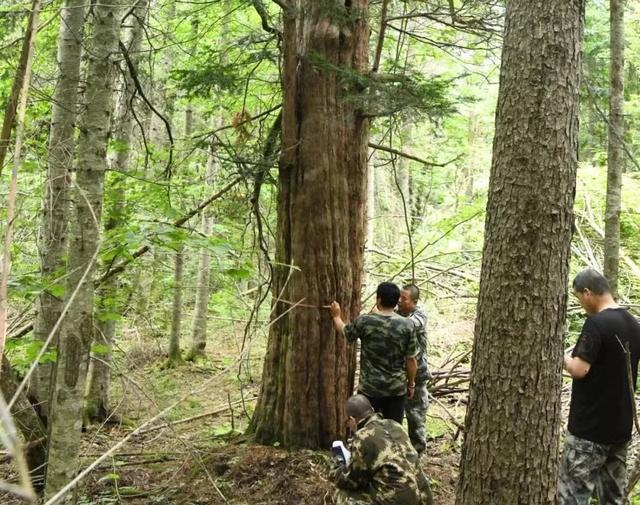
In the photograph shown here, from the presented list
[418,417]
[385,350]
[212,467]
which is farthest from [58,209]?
[418,417]

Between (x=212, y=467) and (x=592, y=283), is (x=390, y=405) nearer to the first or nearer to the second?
(x=212, y=467)

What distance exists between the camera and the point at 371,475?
401 centimetres

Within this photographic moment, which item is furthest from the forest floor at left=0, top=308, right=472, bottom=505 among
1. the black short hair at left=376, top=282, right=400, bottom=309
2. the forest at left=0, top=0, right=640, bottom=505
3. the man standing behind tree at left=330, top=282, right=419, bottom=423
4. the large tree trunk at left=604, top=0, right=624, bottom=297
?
the large tree trunk at left=604, top=0, right=624, bottom=297

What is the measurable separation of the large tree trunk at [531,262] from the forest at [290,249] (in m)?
0.01

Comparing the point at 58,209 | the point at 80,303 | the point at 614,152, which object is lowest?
the point at 80,303

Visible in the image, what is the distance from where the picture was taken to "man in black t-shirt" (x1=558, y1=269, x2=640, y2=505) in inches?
163

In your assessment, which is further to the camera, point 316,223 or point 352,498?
point 316,223

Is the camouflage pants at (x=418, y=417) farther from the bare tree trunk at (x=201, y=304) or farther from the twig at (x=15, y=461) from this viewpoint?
the bare tree trunk at (x=201, y=304)

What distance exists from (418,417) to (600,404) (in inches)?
103

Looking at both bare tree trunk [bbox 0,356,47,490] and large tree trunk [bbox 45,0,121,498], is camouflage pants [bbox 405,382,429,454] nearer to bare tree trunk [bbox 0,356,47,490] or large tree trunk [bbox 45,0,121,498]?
bare tree trunk [bbox 0,356,47,490]

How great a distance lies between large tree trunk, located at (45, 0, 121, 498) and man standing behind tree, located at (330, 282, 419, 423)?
8.26ft

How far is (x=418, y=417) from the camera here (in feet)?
21.3

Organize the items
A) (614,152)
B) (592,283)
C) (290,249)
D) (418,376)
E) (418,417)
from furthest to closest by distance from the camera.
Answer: (614,152), (418,376), (418,417), (290,249), (592,283)

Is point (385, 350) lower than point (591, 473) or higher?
higher
